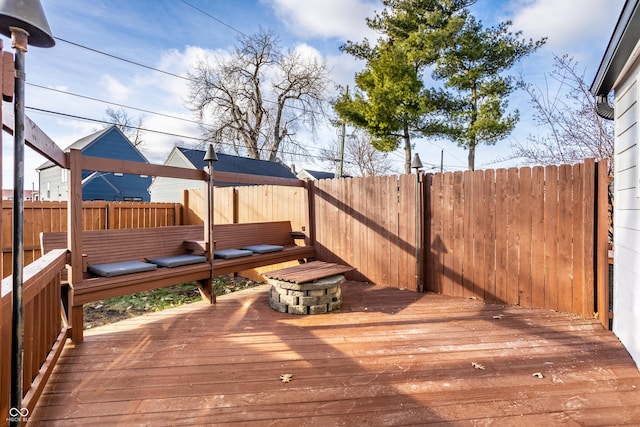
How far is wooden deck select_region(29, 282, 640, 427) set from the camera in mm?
1928

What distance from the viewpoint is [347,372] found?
243 cm

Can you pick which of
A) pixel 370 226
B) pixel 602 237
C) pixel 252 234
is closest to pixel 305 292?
pixel 370 226

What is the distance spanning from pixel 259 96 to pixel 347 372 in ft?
59.5

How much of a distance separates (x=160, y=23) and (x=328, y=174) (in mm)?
14954

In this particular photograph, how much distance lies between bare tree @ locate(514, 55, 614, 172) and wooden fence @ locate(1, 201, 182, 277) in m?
7.77

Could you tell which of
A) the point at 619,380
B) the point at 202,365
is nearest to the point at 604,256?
the point at 619,380

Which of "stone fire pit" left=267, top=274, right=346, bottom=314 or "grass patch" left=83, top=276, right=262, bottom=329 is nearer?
"stone fire pit" left=267, top=274, right=346, bottom=314

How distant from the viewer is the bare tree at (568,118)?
17.1ft

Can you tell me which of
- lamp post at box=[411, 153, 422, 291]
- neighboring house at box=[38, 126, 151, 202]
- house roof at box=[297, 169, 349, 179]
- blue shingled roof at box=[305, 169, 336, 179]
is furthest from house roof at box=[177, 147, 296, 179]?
lamp post at box=[411, 153, 422, 291]

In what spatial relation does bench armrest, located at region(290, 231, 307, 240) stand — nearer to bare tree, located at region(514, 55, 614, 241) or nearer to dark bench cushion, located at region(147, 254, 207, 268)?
dark bench cushion, located at region(147, 254, 207, 268)

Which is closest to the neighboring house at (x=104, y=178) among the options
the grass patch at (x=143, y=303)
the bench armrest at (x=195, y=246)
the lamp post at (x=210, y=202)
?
the grass patch at (x=143, y=303)

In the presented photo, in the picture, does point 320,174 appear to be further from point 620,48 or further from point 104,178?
point 620,48

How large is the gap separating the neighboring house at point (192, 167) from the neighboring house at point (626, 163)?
11.5 metres

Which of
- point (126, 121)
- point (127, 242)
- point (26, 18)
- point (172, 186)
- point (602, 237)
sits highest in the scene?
point (126, 121)
